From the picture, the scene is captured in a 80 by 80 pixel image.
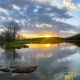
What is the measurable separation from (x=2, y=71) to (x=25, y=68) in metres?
2.89

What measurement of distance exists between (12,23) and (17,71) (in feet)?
244

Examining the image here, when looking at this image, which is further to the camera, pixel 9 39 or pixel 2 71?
pixel 9 39

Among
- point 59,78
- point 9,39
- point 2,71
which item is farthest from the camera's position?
point 9,39

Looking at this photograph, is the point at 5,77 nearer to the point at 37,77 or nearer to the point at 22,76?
the point at 22,76

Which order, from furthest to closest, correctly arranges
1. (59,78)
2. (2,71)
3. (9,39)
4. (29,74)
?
(9,39)
(2,71)
(29,74)
(59,78)

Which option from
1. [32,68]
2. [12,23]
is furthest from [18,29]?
[32,68]

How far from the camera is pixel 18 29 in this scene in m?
88.8

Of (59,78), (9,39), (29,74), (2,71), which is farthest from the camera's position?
(9,39)

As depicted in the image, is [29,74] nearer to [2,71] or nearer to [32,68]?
[32,68]

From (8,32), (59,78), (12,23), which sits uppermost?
(12,23)

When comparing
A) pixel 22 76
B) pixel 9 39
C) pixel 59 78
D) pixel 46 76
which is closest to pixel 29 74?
pixel 22 76

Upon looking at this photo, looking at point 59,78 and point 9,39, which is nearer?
point 59,78

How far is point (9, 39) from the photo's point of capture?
278 ft

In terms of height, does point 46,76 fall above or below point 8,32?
below
